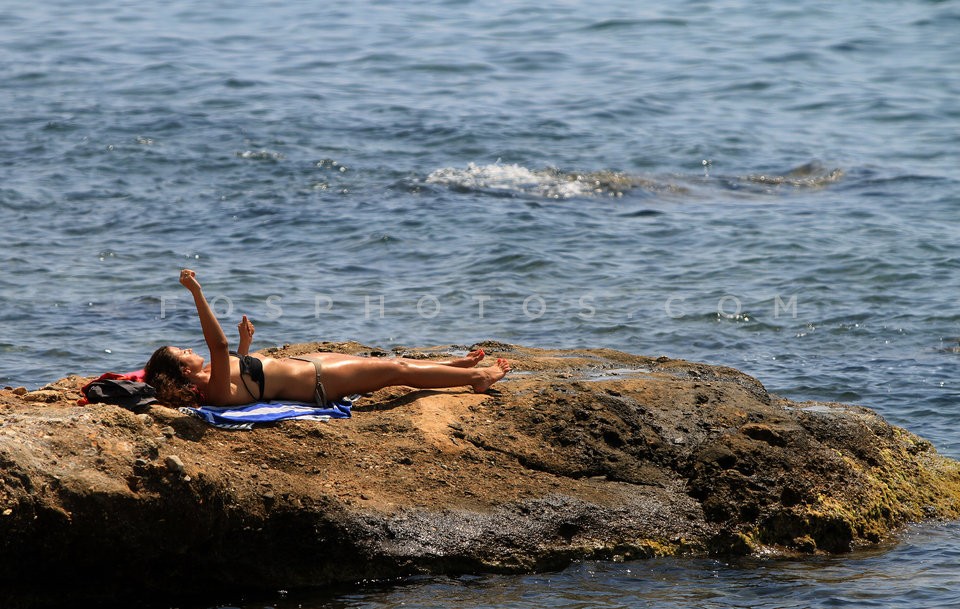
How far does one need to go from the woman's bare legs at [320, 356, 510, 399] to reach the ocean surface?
4.69 ft

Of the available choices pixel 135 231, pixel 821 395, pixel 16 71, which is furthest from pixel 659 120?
pixel 16 71

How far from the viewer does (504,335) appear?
1180cm

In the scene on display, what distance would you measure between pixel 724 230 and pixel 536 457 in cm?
875

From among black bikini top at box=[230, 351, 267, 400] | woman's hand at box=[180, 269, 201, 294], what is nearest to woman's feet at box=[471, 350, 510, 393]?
black bikini top at box=[230, 351, 267, 400]

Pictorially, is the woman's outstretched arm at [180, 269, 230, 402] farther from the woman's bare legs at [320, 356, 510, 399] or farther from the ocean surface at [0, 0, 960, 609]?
the ocean surface at [0, 0, 960, 609]

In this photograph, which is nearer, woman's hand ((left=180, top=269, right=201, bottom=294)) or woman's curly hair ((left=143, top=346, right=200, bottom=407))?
woman's hand ((left=180, top=269, right=201, bottom=294))

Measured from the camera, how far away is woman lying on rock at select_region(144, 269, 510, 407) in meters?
6.84

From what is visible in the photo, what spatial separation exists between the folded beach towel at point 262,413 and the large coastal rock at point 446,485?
8 centimetres

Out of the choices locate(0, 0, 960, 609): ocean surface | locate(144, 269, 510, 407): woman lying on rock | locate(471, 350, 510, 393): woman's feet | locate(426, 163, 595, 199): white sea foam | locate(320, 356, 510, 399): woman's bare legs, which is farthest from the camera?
locate(426, 163, 595, 199): white sea foam

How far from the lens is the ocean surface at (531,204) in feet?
35.2

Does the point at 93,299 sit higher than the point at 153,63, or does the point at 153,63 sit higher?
the point at 153,63

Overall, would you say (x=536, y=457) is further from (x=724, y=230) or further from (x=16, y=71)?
(x=16, y=71)

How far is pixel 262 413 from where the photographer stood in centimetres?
694

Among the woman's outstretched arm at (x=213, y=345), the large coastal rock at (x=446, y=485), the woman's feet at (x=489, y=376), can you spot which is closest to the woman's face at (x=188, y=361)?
the woman's outstretched arm at (x=213, y=345)
